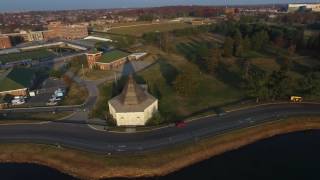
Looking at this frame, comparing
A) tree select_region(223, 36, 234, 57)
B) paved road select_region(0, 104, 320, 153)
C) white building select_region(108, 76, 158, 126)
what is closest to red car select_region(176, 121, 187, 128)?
paved road select_region(0, 104, 320, 153)

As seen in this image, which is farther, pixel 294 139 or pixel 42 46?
pixel 42 46

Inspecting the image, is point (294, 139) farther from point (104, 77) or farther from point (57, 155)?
point (104, 77)

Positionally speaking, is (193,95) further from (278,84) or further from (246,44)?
(246,44)

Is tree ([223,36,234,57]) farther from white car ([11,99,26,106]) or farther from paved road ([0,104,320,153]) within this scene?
white car ([11,99,26,106])

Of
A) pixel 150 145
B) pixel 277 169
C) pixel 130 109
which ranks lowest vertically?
pixel 277 169

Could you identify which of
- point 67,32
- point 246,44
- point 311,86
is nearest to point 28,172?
point 311,86

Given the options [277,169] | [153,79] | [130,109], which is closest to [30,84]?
[153,79]
